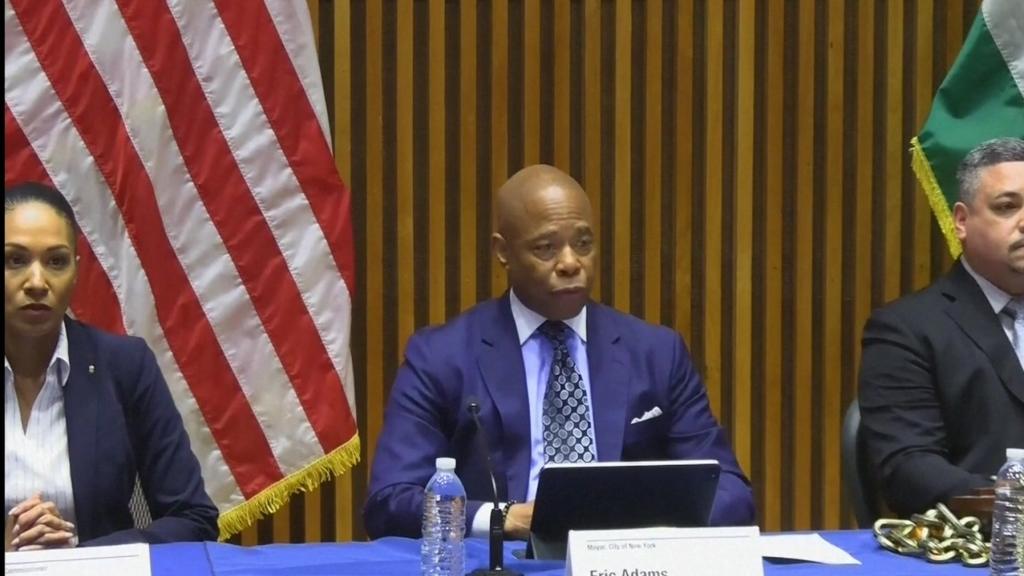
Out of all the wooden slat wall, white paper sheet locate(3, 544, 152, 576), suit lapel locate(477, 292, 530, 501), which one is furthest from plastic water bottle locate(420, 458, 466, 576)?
the wooden slat wall

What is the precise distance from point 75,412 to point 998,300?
2129mm

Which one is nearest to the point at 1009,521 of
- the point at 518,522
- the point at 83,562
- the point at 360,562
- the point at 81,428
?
the point at 518,522

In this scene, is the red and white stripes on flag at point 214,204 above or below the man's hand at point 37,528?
above

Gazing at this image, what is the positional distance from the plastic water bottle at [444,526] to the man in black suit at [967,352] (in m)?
1.16

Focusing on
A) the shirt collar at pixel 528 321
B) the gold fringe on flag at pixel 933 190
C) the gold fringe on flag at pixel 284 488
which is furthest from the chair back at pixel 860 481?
the gold fringe on flag at pixel 284 488

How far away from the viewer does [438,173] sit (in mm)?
3996

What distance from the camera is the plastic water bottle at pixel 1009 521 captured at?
210 centimetres

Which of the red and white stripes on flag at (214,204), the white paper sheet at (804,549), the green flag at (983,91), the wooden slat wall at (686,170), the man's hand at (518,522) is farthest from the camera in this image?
the wooden slat wall at (686,170)

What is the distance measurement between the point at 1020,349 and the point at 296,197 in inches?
74.8

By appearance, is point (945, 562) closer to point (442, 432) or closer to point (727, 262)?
point (442, 432)

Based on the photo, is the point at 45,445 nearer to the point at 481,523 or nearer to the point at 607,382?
the point at 481,523

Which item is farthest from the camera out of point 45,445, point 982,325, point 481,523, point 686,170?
point 686,170

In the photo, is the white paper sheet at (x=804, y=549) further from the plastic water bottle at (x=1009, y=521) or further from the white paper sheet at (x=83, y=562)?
the white paper sheet at (x=83, y=562)

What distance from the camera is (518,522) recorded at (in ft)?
7.97
